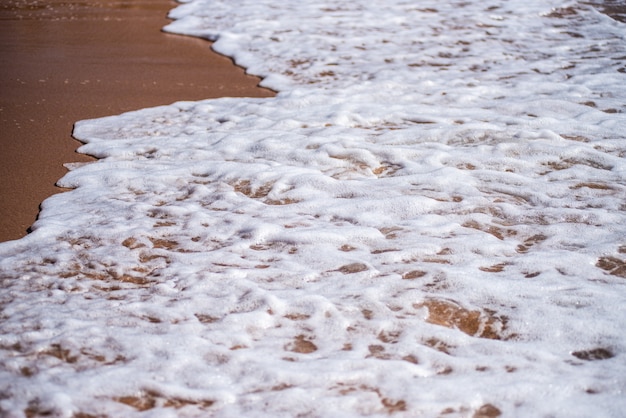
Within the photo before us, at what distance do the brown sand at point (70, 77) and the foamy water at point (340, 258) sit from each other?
0.71ft

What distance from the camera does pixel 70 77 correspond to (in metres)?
6.06

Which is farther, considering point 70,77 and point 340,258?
point 70,77

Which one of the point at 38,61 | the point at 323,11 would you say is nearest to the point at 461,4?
the point at 323,11

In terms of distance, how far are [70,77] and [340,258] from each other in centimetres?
372

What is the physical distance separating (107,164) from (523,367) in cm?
309

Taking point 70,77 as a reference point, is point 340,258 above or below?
below

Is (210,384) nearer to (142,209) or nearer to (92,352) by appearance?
(92,352)

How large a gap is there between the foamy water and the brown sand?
0.71 ft

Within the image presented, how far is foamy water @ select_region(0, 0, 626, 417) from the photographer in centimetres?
254

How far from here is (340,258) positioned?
11.3ft

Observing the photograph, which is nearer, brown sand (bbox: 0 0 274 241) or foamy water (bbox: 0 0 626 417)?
foamy water (bbox: 0 0 626 417)

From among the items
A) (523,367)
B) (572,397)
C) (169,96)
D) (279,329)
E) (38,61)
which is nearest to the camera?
(572,397)

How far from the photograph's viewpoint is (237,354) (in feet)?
8.91

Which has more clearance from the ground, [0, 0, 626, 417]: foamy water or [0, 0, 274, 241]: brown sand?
[0, 0, 274, 241]: brown sand
